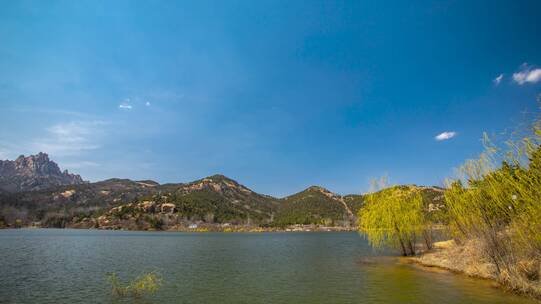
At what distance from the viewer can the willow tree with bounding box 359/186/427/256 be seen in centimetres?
3875

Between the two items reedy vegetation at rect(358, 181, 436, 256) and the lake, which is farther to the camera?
reedy vegetation at rect(358, 181, 436, 256)

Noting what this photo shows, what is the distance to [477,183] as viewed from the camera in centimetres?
2122

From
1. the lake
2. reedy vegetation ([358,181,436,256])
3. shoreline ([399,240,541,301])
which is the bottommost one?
the lake

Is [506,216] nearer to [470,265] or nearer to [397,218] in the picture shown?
[470,265]

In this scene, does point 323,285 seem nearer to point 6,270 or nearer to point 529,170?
point 529,170

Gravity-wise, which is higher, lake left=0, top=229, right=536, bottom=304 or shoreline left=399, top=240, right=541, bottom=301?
shoreline left=399, top=240, right=541, bottom=301

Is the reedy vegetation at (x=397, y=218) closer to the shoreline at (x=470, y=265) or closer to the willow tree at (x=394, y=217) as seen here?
the willow tree at (x=394, y=217)

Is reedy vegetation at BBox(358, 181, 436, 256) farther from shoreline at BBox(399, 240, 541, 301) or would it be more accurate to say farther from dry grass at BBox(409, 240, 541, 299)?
dry grass at BBox(409, 240, 541, 299)

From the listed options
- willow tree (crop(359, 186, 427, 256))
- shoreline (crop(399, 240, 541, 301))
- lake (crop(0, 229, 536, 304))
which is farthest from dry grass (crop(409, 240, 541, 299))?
willow tree (crop(359, 186, 427, 256))

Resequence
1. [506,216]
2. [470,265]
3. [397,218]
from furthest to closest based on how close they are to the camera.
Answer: [397,218] → [470,265] → [506,216]

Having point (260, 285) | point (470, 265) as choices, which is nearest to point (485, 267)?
point (470, 265)

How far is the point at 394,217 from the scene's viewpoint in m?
38.9

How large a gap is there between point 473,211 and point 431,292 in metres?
6.70

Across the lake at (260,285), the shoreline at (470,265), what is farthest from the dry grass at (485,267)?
the lake at (260,285)
